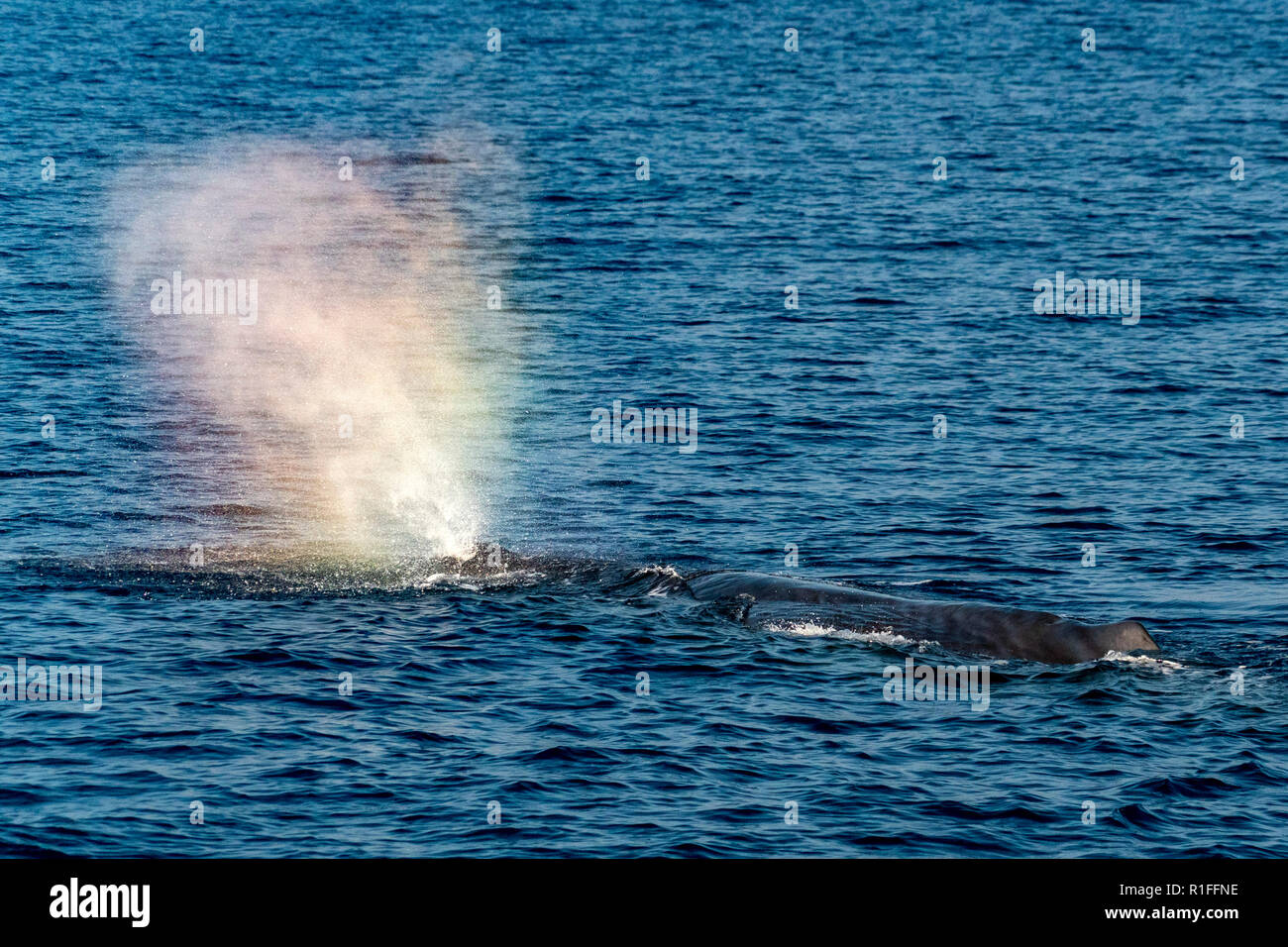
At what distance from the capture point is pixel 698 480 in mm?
49250

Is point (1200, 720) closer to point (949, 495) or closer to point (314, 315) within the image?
point (949, 495)

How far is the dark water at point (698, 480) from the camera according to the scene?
90.5ft

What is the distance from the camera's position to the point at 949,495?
4734 cm

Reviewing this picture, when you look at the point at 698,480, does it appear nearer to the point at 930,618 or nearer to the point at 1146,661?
the point at 930,618

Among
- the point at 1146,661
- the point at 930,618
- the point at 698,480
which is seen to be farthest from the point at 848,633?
the point at 698,480

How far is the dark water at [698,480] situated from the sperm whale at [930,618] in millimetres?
640

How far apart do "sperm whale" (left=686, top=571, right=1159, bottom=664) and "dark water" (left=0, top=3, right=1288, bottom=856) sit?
0.64 meters

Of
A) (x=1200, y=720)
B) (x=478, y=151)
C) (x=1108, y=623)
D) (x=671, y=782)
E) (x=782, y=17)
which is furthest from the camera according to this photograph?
(x=782, y=17)

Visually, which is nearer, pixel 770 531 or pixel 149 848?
pixel 149 848

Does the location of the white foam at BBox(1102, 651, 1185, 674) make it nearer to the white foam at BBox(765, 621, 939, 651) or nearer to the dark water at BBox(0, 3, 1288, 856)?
the dark water at BBox(0, 3, 1288, 856)

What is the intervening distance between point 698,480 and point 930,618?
14757 millimetres

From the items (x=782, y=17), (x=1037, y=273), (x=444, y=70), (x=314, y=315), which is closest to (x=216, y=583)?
(x=314, y=315)
